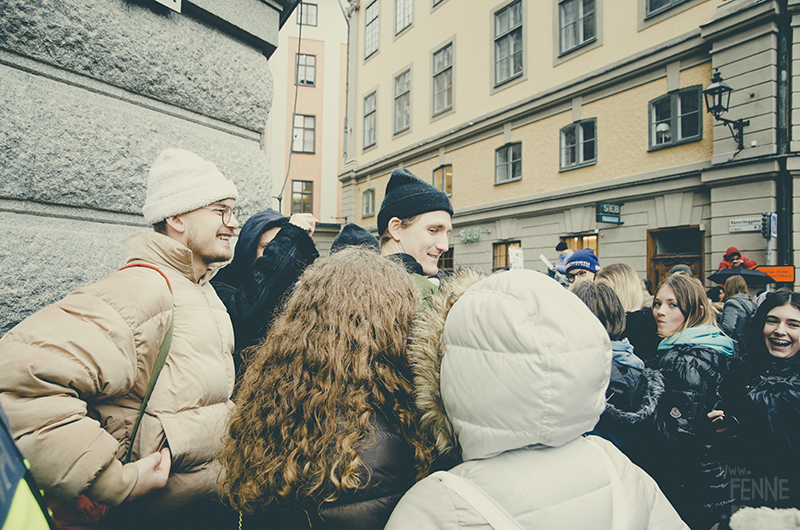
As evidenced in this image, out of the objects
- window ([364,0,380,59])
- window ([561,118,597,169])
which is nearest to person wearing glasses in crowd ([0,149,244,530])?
window ([561,118,597,169])

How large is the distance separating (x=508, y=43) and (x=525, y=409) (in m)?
15.4

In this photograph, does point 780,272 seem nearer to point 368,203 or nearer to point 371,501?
point 371,501

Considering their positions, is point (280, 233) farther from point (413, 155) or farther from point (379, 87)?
point (379, 87)

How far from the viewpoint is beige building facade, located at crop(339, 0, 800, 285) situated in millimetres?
8695

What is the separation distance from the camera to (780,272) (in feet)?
24.0

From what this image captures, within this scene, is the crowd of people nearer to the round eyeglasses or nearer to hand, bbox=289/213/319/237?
the round eyeglasses

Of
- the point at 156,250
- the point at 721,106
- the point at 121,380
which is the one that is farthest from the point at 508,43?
the point at 121,380

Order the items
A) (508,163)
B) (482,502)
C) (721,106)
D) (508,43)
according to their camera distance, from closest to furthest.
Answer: (482,502), (721,106), (508,43), (508,163)

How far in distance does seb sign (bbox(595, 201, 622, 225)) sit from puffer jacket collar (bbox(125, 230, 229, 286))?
1056 centimetres

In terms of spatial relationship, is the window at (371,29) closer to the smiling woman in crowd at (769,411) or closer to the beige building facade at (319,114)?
the beige building facade at (319,114)

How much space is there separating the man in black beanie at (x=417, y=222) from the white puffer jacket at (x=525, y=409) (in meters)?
1.13

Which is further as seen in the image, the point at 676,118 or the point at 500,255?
the point at 500,255

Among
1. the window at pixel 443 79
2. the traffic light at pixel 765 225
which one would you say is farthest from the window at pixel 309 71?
the traffic light at pixel 765 225

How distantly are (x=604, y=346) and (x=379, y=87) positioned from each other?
68.3 ft
